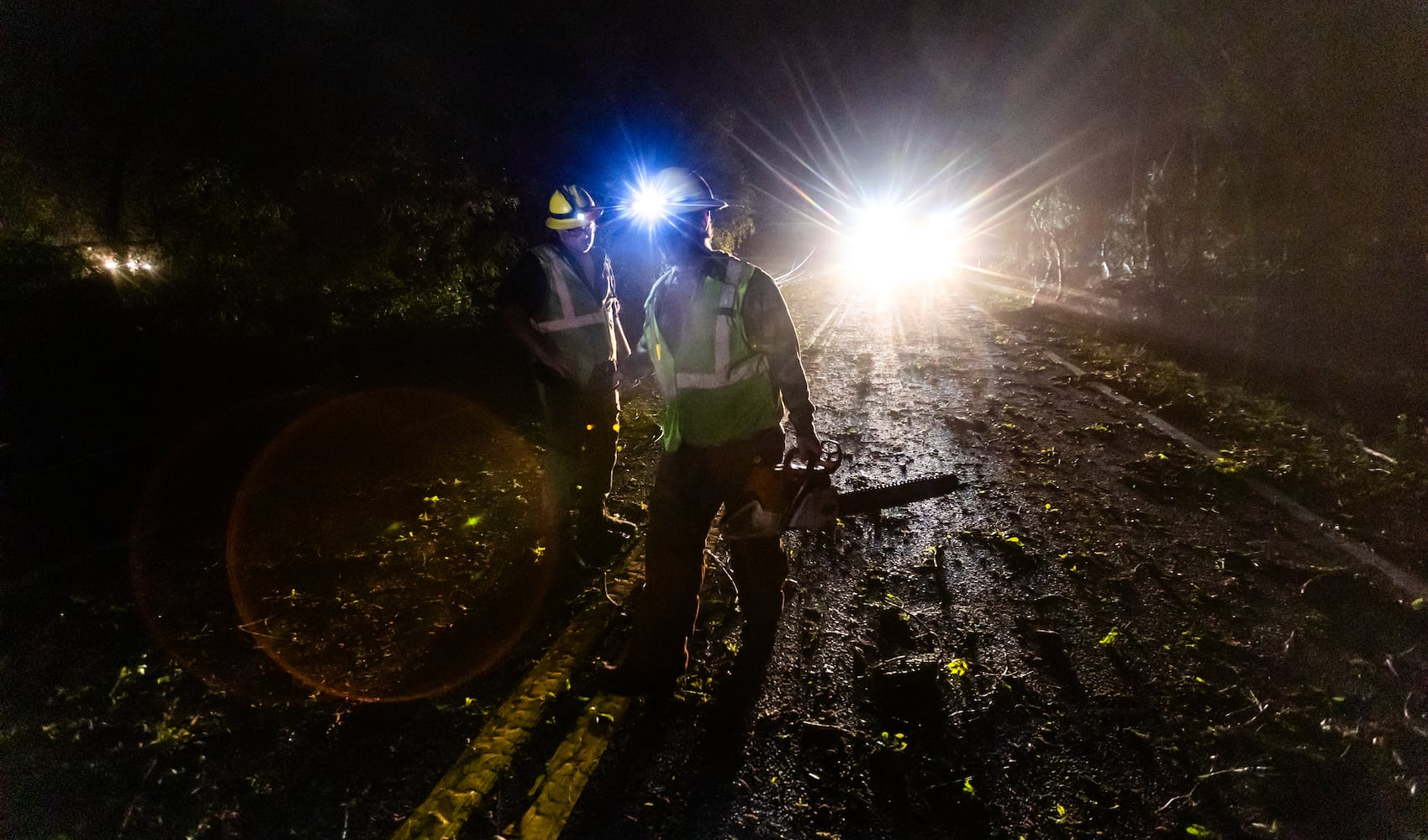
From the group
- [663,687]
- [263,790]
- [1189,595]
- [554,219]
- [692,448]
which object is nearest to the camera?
[263,790]

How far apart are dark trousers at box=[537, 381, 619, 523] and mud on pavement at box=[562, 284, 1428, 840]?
37.4 inches

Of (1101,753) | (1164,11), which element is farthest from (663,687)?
(1164,11)

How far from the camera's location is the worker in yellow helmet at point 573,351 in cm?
362

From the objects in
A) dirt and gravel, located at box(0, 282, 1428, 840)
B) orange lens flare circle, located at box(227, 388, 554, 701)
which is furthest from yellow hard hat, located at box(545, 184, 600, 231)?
dirt and gravel, located at box(0, 282, 1428, 840)

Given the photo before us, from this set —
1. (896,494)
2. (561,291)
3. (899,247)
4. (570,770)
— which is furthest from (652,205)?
(899,247)

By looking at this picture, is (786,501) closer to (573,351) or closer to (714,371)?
(714,371)

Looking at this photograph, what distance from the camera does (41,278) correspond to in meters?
6.88

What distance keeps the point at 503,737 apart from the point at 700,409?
1.64m

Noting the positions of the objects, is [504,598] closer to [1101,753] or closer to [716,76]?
[1101,753]

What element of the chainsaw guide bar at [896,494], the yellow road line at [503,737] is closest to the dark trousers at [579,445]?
the yellow road line at [503,737]

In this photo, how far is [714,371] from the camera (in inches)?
98.2

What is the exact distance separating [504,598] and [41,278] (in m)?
7.78

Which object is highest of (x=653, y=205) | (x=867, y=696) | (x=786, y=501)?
(x=653, y=205)

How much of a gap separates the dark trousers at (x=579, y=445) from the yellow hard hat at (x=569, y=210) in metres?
0.99
